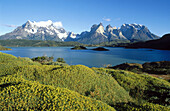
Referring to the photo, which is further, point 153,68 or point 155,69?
point 153,68

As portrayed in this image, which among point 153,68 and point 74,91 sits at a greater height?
point 74,91

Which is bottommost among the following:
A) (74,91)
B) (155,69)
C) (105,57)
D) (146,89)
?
(105,57)

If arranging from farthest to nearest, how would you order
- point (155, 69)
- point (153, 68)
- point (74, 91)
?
point (153, 68) → point (155, 69) → point (74, 91)

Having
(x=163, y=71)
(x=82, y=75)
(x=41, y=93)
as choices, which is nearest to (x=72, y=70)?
(x=82, y=75)

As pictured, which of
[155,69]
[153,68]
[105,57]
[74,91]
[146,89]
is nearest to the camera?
[74,91]

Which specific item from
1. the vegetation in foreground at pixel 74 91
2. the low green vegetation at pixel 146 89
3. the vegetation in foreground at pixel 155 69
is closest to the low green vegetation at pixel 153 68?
the vegetation in foreground at pixel 155 69

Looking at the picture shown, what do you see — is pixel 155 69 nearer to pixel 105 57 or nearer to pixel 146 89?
pixel 146 89

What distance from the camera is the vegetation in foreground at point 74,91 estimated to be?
580 cm

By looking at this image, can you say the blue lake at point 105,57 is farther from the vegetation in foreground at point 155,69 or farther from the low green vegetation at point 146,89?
the low green vegetation at point 146,89

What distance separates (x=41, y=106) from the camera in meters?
5.56

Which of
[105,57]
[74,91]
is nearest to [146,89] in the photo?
[74,91]

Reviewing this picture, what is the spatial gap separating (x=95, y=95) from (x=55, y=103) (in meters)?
4.62

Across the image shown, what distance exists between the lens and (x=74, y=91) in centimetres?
849

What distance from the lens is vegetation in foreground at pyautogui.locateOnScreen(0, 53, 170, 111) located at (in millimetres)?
5801
